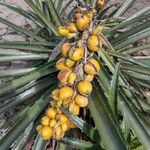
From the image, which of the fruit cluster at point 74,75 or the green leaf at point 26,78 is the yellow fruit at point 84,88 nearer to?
the fruit cluster at point 74,75

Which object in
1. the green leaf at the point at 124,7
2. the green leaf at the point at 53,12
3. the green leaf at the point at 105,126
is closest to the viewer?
the green leaf at the point at 105,126

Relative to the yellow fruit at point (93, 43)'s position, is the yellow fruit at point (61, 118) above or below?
below

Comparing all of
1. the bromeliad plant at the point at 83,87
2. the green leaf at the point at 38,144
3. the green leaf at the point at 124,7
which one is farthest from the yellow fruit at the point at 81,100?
the green leaf at the point at 124,7

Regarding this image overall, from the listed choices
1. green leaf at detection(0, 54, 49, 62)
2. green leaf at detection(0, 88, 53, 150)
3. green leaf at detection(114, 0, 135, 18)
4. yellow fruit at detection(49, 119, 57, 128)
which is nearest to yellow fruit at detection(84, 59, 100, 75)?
yellow fruit at detection(49, 119, 57, 128)

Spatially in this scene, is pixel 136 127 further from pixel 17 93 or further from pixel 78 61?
pixel 17 93

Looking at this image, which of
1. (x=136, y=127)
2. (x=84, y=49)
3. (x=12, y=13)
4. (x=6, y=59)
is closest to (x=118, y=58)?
(x=84, y=49)

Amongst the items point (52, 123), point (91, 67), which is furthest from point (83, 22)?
point (52, 123)

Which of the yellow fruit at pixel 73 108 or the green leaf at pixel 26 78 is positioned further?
the green leaf at pixel 26 78

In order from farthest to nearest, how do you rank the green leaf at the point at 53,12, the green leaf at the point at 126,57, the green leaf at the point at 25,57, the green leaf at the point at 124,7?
the green leaf at the point at 124,7 < the green leaf at the point at 53,12 < the green leaf at the point at 25,57 < the green leaf at the point at 126,57
